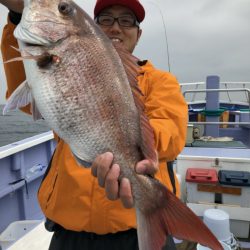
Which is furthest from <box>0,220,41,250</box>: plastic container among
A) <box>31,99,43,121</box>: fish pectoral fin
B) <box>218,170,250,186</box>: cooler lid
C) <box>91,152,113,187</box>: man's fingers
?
<box>91,152,113,187</box>: man's fingers

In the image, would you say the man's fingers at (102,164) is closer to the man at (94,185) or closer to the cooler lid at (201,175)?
the man at (94,185)

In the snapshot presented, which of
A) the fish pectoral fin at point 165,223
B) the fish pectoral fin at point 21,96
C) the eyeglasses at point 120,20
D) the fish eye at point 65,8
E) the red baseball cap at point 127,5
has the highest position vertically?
the red baseball cap at point 127,5

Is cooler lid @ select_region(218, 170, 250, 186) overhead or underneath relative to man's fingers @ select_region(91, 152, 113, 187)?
underneath

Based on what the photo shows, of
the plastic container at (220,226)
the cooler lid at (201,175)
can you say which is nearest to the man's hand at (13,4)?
the plastic container at (220,226)

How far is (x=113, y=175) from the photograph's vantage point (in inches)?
53.0

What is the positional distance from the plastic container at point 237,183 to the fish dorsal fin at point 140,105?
2631 millimetres

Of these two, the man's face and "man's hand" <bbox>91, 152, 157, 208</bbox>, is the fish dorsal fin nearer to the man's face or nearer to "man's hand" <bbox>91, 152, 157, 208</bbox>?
"man's hand" <bbox>91, 152, 157, 208</bbox>

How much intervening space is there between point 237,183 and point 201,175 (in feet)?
1.41

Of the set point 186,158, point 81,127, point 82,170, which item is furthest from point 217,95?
point 81,127

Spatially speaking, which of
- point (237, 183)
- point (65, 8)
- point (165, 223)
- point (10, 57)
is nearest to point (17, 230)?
point (10, 57)

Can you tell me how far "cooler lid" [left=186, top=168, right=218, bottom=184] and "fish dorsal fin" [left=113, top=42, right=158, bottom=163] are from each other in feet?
8.55

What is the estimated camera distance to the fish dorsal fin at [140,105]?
4.76ft

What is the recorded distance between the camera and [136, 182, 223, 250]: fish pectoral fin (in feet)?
4.62

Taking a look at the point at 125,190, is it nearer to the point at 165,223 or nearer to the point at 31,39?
the point at 165,223
